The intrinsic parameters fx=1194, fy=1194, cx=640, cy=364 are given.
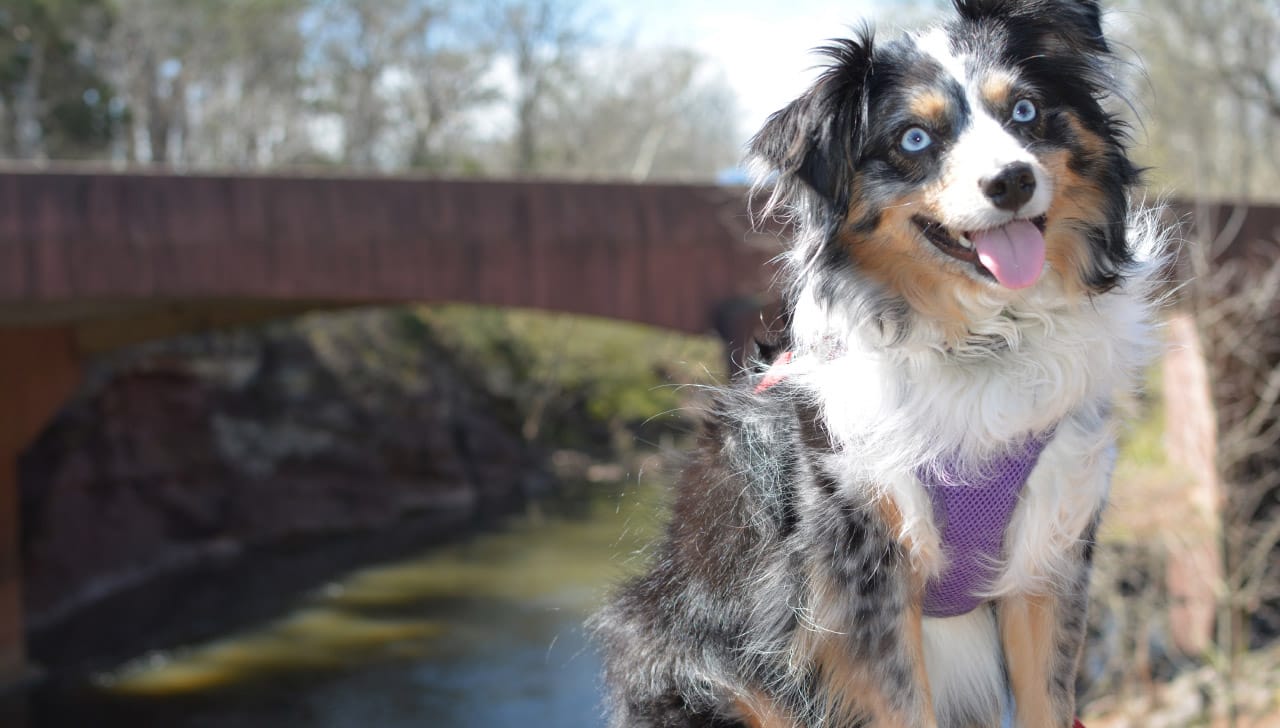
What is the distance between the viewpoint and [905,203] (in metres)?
2.58

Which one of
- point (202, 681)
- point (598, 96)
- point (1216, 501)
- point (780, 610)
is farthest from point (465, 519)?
point (780, 610)

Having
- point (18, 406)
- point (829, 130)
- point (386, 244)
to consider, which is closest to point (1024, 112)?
point (829, 130)

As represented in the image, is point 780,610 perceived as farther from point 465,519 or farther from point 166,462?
point 465,519

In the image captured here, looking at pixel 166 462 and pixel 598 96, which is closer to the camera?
pixel 166 462

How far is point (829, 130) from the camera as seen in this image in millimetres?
2586

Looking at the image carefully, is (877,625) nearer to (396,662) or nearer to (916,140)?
(916,140)

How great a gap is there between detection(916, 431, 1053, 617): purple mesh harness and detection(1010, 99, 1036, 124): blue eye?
70 centimetres

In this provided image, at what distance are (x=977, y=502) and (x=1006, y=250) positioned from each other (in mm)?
561

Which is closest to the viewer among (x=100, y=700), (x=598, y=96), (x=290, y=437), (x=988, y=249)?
(x=988, y=249)

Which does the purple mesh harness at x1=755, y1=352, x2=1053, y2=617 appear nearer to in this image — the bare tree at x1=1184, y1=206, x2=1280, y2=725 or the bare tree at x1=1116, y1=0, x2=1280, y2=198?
the bare tree at x1=1184, y1=206, x2=1280, y2=725

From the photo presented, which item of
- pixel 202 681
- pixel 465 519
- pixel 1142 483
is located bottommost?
pixel 465 519

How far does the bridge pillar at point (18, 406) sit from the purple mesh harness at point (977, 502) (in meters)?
14.2

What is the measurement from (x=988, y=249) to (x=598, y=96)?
89.8ft

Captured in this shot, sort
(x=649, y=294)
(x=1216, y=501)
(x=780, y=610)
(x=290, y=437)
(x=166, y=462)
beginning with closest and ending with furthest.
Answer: (x=780, y=610), (x=1216, y=501), (x=649, y=294), (x=166, y=462), (x=290, y=437)
